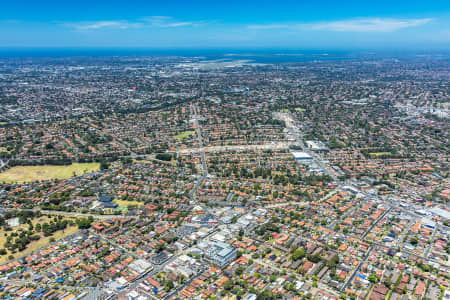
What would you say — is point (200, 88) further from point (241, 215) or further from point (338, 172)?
point (241, 215)

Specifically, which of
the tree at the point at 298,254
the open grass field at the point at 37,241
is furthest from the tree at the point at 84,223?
the tree at the point at 298,254

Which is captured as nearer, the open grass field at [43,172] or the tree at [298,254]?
the tree at [298,254]

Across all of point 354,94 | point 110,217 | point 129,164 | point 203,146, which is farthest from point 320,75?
point 110,217

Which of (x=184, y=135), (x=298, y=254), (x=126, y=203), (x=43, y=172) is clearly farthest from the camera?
(x=184, y=135)

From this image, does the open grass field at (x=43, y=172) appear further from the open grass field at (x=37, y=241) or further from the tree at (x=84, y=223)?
the tree at (x=84, y=223)

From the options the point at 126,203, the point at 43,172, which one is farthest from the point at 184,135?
the point at 126,203

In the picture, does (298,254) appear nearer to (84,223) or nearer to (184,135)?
(84,223)

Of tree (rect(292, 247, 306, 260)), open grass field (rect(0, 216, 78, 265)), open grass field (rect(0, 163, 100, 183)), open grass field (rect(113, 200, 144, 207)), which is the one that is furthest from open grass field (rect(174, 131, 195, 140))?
tree (rect(292, 247, 306, 260))

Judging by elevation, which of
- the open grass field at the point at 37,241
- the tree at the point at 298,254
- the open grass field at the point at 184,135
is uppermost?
the open grass field at the point at 184,135
